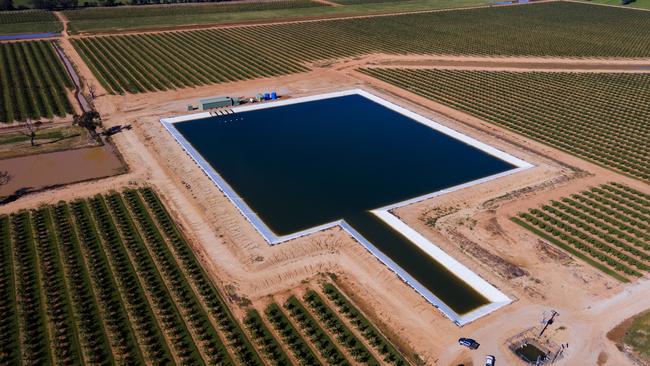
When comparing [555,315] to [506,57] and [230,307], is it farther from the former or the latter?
[506,57]

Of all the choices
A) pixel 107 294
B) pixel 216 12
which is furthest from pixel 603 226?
pixel 216 12

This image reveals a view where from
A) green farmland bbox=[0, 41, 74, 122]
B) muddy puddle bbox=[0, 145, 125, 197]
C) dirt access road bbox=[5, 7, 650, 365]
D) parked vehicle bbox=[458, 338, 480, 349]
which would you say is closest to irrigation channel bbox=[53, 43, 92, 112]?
green farmland bbox=[0, 41, 74, 122]

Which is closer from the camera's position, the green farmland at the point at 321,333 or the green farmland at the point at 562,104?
the green farmland at the point at 321,333

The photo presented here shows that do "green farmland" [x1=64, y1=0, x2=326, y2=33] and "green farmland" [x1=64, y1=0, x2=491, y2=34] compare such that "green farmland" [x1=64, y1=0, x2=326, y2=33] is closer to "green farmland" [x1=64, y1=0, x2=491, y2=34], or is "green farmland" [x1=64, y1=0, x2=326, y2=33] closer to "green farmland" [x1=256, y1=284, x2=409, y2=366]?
"green farmland" [x1=64, y1=0, x2=491, y2=34]

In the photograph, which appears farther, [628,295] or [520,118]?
[520,118]

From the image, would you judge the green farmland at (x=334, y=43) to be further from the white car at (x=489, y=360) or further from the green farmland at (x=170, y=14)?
the white car at (x=489, y=360)

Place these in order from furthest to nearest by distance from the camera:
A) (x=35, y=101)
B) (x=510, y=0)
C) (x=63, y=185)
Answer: (x=510, y=0) → (x=35, y=101) → (x=63, y=185)

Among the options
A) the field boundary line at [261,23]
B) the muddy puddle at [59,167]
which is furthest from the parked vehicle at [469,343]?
the field boundary line at [261,23]

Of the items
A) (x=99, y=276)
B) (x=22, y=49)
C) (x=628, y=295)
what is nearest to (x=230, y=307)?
(x=99, y=276)

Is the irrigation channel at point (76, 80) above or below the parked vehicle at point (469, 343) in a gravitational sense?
below
